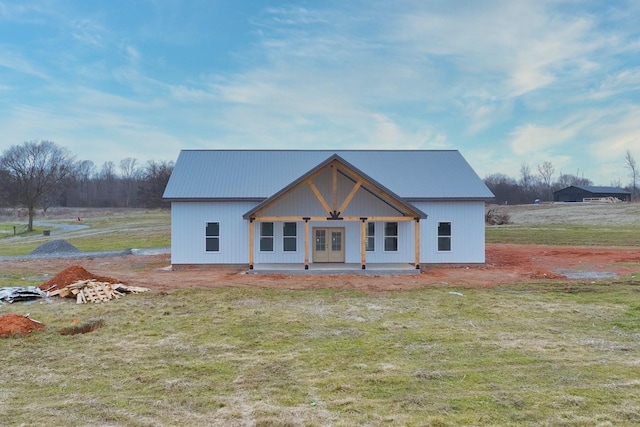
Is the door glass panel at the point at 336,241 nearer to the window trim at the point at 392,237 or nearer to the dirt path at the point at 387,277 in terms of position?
the window trim at the point at 392,237

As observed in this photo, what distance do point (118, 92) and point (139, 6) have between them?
1709cm

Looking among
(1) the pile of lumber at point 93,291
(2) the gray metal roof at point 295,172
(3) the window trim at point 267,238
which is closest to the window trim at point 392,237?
(2) the gray metal roof at point 295,172

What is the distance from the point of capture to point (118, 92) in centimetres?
3631

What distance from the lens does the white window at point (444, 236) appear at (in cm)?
2023

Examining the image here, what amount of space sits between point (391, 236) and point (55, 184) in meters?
51.2

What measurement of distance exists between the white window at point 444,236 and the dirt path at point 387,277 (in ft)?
2.97

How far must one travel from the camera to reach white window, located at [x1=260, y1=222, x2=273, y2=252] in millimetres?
20000

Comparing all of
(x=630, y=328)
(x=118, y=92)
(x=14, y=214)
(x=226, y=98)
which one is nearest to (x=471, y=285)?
(x=630, y=328)

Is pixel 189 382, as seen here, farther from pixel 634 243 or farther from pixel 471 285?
pixel 634 243

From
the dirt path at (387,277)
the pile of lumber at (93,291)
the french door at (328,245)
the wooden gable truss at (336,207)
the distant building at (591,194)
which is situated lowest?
the dirt path at (387,277)

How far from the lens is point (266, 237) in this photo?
20.0 meters

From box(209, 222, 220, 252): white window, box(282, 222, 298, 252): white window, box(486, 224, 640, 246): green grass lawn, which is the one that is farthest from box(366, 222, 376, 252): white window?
box(486, 224, 640, 246): green grass lawn

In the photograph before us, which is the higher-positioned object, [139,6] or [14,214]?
[139,6]

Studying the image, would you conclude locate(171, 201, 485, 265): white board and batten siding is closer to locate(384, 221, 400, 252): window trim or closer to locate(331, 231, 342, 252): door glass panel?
locate(384, 221, 400, 252): window trim
